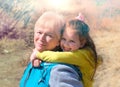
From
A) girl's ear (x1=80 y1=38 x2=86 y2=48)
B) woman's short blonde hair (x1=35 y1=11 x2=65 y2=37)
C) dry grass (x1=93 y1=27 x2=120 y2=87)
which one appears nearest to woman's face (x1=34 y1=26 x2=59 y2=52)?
woman's short blonde hair (x1=35 y1=11 x2=65 y2=37)

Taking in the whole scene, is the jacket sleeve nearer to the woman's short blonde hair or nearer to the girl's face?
the girl's face

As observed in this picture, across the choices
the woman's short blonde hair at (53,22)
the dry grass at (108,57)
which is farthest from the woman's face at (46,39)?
the dry grass at (108,57)

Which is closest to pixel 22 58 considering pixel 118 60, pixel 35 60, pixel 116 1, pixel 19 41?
pixel 19 41

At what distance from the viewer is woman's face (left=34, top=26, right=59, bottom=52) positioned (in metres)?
2.63

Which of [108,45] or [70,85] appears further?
[108,45]

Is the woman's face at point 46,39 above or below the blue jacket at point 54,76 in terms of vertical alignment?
above

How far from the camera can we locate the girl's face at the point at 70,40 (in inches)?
102

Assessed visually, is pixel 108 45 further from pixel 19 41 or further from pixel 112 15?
pixel 19 41

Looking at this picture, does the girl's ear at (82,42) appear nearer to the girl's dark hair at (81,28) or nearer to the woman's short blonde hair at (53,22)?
the girl's dark hair at (81,28)

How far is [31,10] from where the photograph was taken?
31.0 feet

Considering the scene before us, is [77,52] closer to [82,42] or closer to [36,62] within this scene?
[82,42]

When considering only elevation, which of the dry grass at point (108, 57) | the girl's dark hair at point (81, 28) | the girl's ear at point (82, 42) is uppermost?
the girl's dark hair at point (81, 28)

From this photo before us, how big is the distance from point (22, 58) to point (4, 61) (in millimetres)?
366

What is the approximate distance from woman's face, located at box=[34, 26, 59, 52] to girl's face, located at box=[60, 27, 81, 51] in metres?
0.06
